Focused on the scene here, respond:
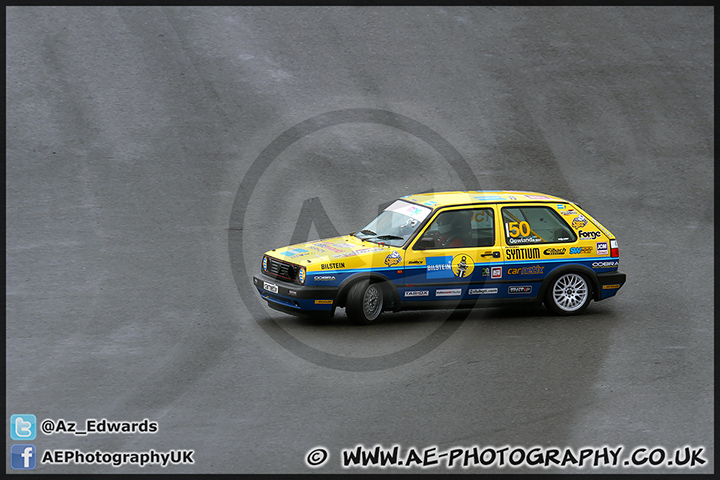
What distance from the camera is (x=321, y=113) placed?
18609mm

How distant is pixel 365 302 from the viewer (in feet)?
32.2

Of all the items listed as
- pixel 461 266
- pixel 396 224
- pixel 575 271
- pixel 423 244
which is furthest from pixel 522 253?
pixel 396 224

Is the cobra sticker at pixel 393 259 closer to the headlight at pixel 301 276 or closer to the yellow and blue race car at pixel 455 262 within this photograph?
the yellow and blue race car at pixel 455 262

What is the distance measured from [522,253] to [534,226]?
0.47 m

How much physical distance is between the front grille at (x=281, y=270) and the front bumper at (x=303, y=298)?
88 millimetres

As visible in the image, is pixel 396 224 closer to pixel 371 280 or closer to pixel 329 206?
pixel 371 280

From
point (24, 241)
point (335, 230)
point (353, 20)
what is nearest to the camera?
point (24, 241)

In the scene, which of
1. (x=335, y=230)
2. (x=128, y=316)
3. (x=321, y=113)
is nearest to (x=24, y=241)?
(x=128, y=316)

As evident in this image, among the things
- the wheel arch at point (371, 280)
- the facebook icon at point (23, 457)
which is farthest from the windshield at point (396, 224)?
the facebook icon at point (23, 457)

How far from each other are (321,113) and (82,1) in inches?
352

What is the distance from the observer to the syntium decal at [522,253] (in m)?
10.2

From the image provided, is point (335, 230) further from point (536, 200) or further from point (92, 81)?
point (92, 81)

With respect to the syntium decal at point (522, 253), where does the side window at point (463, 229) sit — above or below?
above

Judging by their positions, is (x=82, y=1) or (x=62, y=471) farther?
(x=82, y=1)
